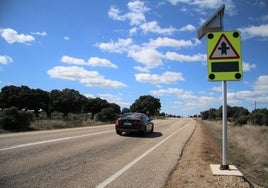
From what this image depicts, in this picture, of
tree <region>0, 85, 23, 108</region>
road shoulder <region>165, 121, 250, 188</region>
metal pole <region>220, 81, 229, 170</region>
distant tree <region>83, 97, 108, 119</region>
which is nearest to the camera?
road shoulder <region>165, 121, 250, 188</region>

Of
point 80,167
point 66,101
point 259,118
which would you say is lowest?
point 80,167

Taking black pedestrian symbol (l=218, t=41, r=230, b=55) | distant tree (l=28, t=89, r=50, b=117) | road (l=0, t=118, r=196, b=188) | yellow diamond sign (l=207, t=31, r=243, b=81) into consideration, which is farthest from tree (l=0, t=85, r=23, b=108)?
black pedestrian symbol (l=218, t=41, r=230, b=55)

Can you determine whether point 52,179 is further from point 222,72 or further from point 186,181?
point 222,72

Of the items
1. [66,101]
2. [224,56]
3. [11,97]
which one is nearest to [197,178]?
[224,56]

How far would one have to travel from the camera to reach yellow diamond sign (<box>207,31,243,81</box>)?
8.59 m

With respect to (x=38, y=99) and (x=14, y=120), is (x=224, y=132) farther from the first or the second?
(x=38, y=99)

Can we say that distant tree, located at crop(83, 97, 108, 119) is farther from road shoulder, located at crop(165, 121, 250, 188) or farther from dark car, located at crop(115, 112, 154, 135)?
road shoulder, located at crop(165, 121, 250, 188)

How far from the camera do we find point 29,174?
7.61 meters

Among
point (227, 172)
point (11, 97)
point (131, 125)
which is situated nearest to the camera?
point (227, 172)

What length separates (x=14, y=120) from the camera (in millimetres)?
24688

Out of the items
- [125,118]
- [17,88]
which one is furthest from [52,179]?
[17,88]

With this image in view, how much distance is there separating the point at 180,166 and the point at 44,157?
13.4ft

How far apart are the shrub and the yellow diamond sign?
62.3 ft

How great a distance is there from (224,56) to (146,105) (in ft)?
405
